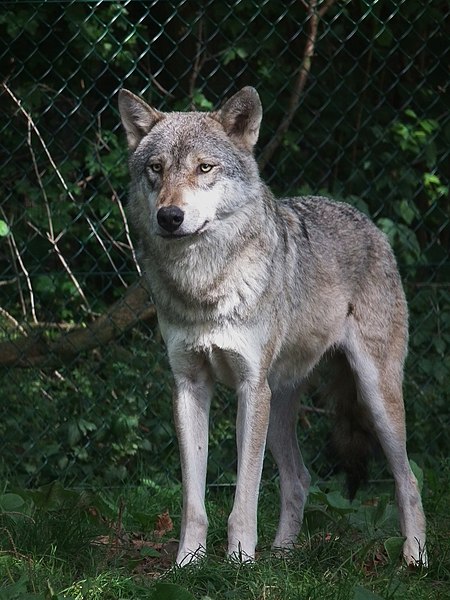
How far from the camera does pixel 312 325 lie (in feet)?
14.5

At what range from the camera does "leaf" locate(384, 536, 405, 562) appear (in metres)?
3.65

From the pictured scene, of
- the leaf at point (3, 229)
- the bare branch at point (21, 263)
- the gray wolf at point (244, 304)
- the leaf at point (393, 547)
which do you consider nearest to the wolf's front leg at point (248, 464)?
the gray wolf at point (244, 304)

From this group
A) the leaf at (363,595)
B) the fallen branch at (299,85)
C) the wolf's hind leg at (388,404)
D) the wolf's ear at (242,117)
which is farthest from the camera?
the fallen branch at (299,85)

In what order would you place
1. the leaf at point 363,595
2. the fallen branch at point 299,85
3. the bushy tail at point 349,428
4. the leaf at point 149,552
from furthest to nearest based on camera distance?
1. the fallen branch at point 299,85
2. the bushy tail at point 349,428
3. the leaf at point 149,552
4. the leaf at point 363,595

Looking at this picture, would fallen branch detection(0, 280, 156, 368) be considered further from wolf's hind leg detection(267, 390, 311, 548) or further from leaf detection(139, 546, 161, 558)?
leaf detection(139, 546, 161, 558)

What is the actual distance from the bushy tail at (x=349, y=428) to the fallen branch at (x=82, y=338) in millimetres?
1390

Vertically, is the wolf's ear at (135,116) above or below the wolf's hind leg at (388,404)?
above

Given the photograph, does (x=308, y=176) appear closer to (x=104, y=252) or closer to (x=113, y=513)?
(x=104, y=252)

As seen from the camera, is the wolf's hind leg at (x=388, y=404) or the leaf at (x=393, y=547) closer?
the leaf at (x=393, y=547)

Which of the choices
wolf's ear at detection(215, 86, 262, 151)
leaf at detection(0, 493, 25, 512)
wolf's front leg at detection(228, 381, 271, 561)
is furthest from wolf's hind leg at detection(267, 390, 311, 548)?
wolf's ear at detection(215, 86, 262, 151)

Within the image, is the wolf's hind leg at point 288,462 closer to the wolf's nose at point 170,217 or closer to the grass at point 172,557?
the grass at point 172,557

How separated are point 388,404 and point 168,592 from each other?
5.41ft

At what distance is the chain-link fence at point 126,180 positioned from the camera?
554 centimetres

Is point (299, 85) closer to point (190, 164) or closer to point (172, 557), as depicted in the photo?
point (190, 164)
